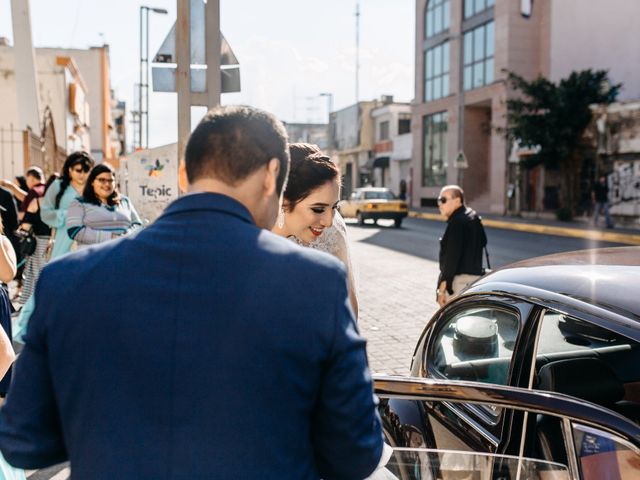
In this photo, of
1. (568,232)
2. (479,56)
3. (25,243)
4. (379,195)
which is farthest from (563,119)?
(25,243)

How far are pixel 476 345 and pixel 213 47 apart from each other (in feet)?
13.7

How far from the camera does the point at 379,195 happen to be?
88.9 ft

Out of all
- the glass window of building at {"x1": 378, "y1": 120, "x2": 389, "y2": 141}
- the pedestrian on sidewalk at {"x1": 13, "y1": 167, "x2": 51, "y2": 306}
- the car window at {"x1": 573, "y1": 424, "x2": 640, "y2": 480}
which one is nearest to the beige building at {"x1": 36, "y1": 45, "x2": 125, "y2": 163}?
the glass window of building at {"x1": 378, "y1": 120, "x2": 389, "y2": 141}

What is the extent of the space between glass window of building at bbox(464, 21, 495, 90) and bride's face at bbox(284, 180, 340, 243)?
107 feet

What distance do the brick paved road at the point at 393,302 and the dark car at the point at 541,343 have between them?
2.56 feet

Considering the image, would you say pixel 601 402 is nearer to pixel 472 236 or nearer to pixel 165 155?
pixel 472 236

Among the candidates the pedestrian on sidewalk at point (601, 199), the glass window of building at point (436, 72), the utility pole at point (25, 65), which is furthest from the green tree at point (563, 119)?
the utility pole at point (25, 65)

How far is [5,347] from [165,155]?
589 centimetres

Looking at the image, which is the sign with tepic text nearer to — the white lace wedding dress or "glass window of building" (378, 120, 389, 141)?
the white lace wedding dress

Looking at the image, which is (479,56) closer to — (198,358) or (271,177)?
(271,177)

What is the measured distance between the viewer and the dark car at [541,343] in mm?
2379

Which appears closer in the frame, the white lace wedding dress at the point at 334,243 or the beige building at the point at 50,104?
the white lace wedding dress at the point at 334,243

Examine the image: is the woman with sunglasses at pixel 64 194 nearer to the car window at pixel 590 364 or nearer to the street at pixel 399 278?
the street at pixel 399 278

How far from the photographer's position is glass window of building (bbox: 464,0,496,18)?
112ft
